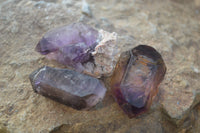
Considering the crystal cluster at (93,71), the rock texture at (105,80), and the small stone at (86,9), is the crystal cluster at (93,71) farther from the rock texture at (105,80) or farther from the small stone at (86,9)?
the small stone at (86,9)

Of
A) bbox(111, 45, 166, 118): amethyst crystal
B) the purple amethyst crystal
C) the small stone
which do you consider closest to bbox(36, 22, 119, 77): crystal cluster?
the purple amethyst crystal

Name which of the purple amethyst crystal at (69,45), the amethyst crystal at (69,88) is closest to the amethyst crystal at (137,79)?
the amethyst crystal at (69,88)

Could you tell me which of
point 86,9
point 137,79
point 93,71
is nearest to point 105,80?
point 93,71

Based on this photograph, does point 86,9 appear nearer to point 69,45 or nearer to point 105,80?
point 69,45

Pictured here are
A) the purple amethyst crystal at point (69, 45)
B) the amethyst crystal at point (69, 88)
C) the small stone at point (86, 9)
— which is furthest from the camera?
the small stone at point (86, 9)

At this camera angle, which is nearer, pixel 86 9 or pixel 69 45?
pixel 69 45

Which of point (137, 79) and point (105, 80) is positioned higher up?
point (137, 79)

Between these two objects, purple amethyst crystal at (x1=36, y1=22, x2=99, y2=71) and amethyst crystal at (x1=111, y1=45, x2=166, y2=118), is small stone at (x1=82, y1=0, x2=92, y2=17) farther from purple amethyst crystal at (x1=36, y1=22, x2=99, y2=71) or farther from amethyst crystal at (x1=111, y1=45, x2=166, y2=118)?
amethyst crystal at (x1=111, y1=45, x2=166, y2=118)
